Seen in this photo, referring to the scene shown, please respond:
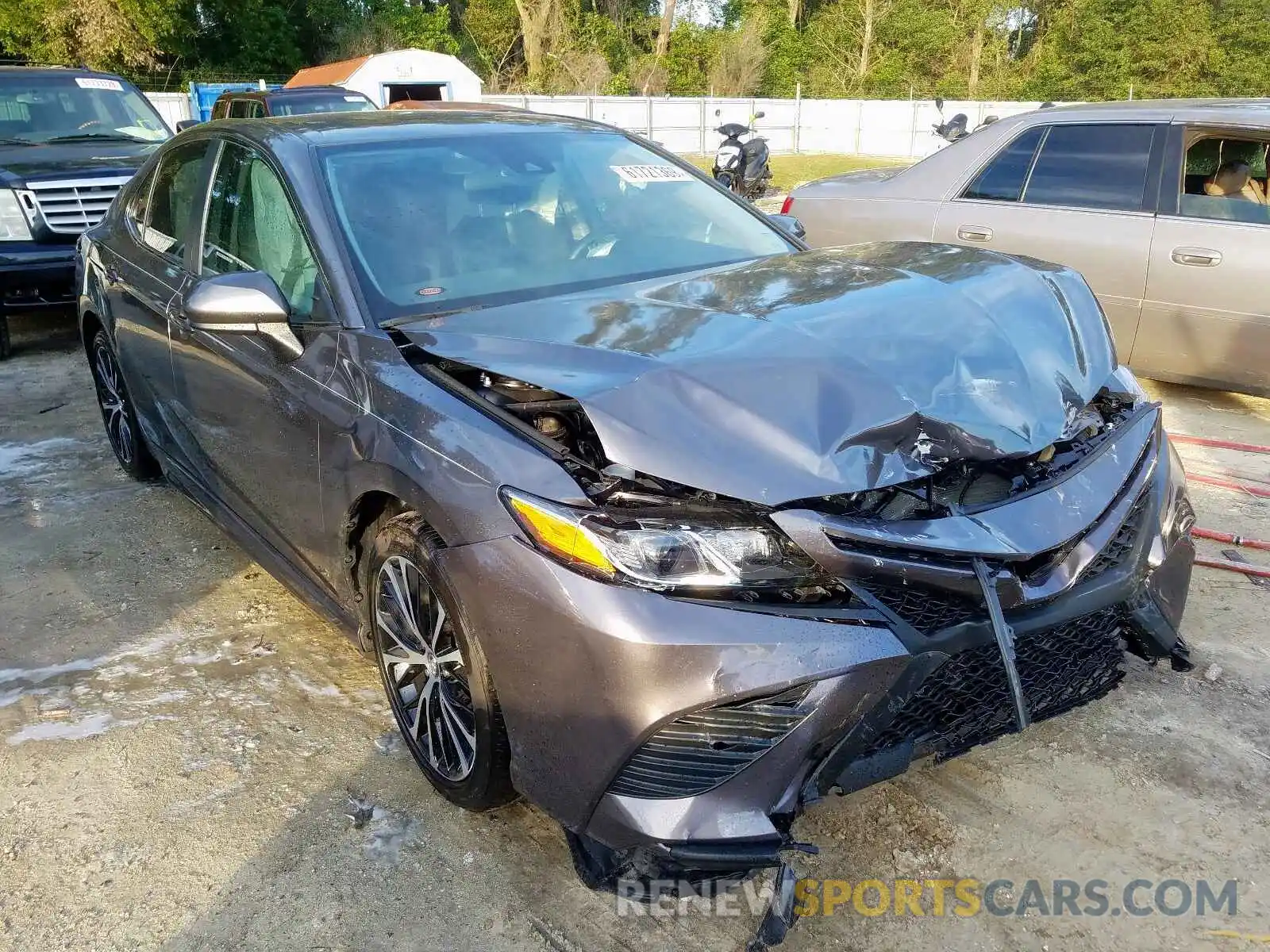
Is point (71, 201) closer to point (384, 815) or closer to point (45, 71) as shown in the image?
point (45, 71)

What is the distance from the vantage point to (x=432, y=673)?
254 cm

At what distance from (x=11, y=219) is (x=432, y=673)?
6.42m

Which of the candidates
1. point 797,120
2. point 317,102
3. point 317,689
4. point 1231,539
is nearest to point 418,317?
point 317,689

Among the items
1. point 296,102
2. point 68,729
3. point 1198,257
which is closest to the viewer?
point 68,729

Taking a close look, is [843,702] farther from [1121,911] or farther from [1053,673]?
[1121,911]

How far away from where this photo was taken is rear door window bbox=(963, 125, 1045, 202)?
572 centimetres

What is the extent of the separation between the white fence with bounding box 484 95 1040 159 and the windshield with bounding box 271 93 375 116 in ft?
57.2

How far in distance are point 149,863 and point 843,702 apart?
1.75 metres

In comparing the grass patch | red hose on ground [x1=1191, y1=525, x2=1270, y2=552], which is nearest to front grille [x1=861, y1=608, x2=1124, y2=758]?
red hose on ground [x1=1191, y1=525, x2=1270, y2=552]

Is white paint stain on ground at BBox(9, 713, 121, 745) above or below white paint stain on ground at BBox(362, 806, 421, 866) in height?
below

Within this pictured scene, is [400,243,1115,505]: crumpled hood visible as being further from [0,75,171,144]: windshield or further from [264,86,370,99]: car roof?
[264,86,370,99]: car roof

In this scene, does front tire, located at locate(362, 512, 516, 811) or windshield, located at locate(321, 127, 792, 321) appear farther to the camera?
windshield, located at locate(321, 127, 792, 321)

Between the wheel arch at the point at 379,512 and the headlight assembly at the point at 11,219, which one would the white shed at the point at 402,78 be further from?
the wheel arch at the point at 379,512

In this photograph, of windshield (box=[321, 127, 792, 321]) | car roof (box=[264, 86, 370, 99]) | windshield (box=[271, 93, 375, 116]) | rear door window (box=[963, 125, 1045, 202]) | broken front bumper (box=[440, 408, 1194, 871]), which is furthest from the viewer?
car roof (box=[264, 86, 370, 99])
